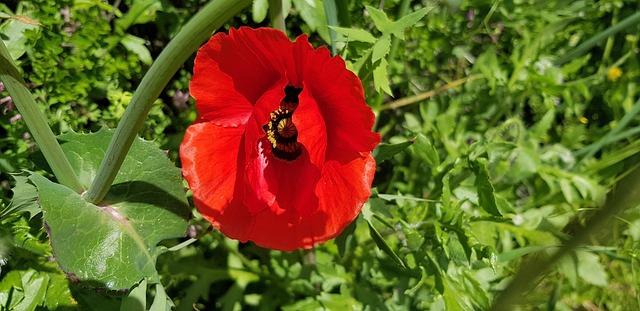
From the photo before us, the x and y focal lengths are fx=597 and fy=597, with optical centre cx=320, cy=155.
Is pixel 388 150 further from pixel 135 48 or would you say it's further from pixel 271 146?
pixel 135 48

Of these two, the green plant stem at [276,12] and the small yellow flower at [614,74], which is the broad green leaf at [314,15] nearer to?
the green plant stem at [276,12]

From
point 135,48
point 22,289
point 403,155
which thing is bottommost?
point 403,155

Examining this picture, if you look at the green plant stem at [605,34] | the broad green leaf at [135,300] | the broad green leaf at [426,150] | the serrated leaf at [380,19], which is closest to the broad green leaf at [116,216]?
the broad green leaf at [135,300]

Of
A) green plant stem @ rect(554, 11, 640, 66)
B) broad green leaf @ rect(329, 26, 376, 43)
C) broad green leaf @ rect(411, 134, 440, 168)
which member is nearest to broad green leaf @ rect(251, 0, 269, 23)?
broad green leaf @ rect(329, 26, 376, 43)

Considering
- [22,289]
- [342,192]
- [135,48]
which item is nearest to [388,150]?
[342,192]

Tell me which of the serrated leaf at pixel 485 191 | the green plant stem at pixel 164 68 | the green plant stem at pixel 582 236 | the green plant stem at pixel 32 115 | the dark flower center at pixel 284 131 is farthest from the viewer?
the serrated leaf at pixel 485 191

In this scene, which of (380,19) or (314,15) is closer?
(380,19)
